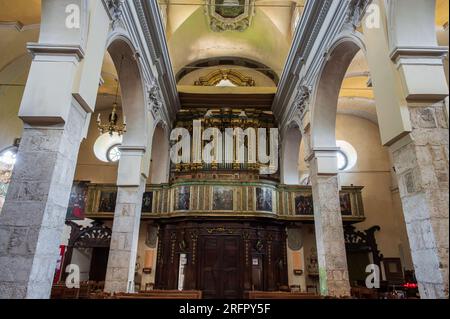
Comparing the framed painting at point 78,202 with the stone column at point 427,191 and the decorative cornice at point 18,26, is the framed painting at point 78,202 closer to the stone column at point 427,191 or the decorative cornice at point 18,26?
the decorative cornice at point 18,26

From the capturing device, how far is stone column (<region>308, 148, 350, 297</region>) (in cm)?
701

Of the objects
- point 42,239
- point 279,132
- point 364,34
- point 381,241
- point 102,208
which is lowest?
point 42,239

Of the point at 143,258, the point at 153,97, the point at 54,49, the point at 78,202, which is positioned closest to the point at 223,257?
the point at 143,258

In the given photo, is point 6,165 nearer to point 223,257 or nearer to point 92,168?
point 92,168

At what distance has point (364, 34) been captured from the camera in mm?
5418

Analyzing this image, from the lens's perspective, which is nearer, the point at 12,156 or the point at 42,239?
the point at 42,239

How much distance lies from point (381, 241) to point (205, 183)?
312 inches

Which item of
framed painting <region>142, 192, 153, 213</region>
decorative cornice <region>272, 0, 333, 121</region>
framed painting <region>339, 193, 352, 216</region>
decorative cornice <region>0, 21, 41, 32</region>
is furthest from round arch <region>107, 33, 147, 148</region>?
framed painting <region>339, 193, 352, 216</region>

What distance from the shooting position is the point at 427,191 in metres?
3.79

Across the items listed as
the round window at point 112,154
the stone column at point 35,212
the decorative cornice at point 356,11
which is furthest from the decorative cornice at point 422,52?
the round window at point 112,154

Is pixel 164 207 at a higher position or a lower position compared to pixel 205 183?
lower

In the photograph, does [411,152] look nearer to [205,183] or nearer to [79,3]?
[79,3]
